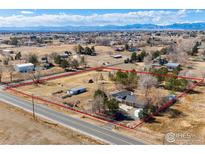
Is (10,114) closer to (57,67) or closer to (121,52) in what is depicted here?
(57,67)

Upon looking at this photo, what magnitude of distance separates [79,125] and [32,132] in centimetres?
539

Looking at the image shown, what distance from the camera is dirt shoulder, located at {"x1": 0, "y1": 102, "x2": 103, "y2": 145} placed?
21.7 metres

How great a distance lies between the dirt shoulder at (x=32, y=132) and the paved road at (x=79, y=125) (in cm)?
121

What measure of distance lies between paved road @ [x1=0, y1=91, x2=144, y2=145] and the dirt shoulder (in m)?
1.21

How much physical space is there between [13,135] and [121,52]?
7329 cm

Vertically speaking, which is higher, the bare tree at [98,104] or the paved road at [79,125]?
the bare tree at [98,104]

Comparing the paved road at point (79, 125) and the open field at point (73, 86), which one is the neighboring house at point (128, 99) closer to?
the open field at point (73, 86)

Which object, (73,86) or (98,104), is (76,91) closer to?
(73,86)

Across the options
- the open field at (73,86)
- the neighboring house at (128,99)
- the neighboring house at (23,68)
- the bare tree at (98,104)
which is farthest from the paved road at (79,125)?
the neighboring house at (23,68)

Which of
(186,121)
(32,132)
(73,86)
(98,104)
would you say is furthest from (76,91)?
(186,121)

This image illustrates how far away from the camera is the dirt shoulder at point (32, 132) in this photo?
21.7m

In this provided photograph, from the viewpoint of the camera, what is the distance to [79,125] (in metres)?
26.5

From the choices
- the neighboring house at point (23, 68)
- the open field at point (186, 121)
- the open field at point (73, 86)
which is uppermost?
the neighboring house at point (23, 68)

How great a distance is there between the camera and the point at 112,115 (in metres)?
30.3
